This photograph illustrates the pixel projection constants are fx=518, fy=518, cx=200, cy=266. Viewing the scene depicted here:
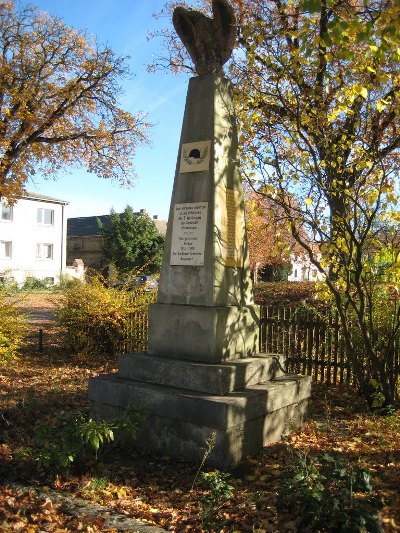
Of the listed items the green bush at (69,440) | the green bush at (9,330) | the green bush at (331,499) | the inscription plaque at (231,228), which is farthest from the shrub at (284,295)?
the green bush at (331,499)

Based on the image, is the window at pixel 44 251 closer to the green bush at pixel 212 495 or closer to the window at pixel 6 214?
the window at pixel 6 214

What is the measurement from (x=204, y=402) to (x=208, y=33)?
3.91 meters

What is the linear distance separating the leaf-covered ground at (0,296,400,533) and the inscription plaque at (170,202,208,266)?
6.63 ft

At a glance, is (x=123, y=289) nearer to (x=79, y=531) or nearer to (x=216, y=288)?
(x=216, y=288)

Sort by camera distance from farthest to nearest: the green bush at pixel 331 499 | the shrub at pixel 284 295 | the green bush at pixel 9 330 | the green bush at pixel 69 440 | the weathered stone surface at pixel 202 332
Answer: the shrub at pixel 284 295
the green bush at pixel 9 330
the weathered stone surface at pixel 202 332
the green bush at pixel 69 440
the green bush at pixel 331 499

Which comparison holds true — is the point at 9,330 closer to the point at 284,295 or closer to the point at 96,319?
the point at 96,319

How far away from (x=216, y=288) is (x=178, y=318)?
53 cm

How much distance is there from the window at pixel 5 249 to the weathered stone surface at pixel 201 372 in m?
38.8

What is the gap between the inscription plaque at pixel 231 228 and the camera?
18.3ft

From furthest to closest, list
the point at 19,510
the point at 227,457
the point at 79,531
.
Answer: the point at 227,457 < the point at 19,510 < the point at 79,531

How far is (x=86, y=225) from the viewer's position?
62156 mm

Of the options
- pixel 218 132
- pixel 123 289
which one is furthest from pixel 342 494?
pixel 123 289

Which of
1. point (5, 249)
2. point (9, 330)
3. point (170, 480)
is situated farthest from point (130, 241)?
point (170, 480)

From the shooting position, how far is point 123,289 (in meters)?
11.6
